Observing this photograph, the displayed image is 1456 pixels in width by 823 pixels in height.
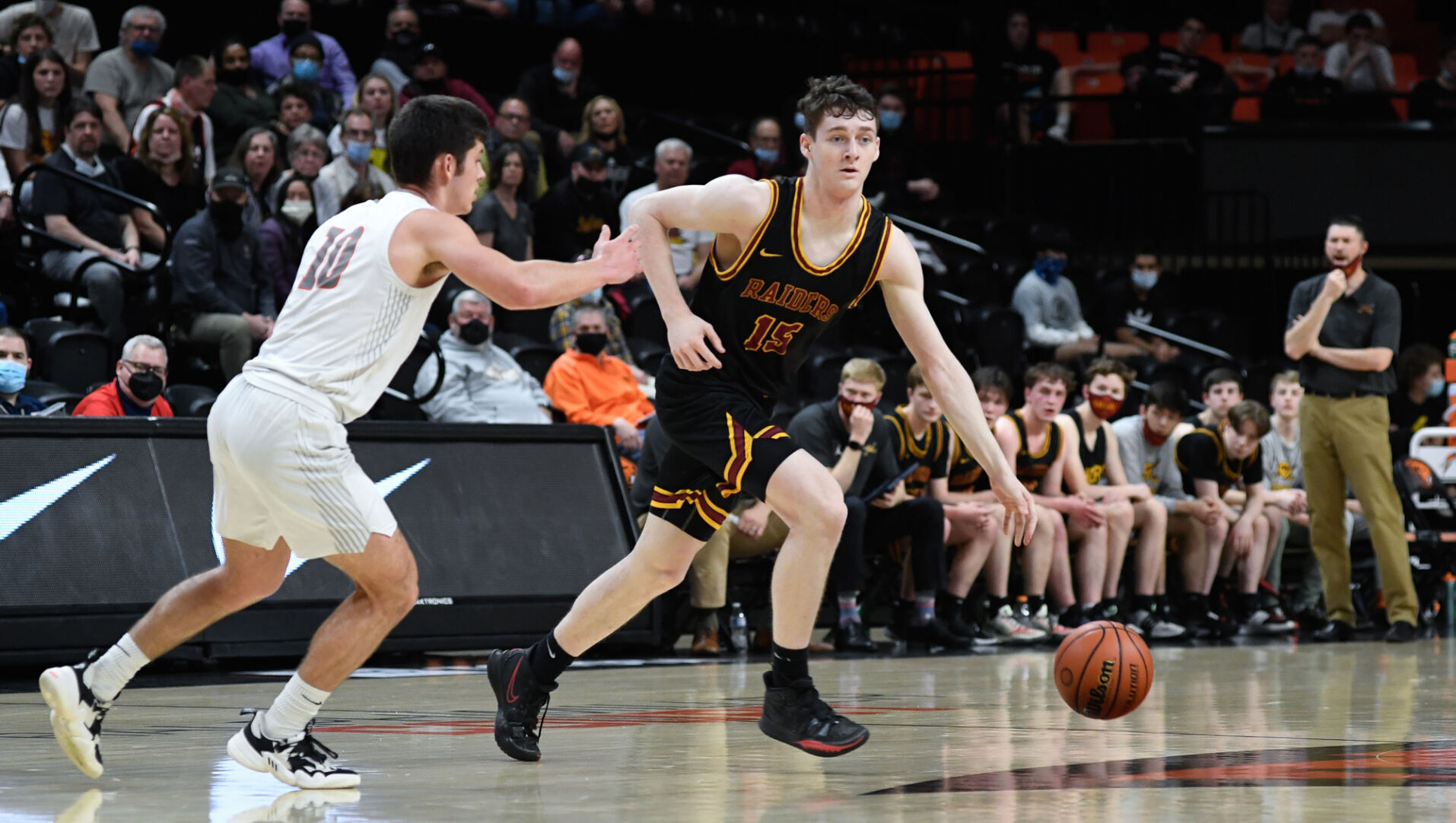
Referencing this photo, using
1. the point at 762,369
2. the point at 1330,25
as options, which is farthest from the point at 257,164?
the point at 1330,25

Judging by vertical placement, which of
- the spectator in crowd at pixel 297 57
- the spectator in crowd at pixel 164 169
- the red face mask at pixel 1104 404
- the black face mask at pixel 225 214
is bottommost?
the red face mask at pixel 1104 404

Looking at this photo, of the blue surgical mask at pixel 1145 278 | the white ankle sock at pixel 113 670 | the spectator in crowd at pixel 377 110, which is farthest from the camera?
the blue surgical mask at pixel 1145 278

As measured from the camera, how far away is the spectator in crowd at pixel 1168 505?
11.3 m

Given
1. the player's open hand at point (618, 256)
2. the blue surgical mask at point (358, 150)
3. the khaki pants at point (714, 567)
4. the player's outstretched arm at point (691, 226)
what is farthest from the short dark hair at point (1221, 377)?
the player's open hand at point (618, 256)

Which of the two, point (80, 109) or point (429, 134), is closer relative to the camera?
point (429, 134)

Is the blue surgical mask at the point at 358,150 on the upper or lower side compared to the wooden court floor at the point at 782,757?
upper

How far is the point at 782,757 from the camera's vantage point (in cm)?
516

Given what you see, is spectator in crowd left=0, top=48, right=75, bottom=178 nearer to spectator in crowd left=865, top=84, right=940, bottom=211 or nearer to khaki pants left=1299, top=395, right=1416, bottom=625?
spectator in crowd left=865, top=84, right=940, bottom=211

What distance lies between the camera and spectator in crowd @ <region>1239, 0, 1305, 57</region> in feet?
65.3

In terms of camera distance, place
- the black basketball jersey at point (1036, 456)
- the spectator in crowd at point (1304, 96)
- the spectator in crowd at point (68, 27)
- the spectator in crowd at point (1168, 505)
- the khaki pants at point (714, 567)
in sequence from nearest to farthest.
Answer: the khaki pants at point (714, 567), the black basketball jersey at point (1036, 456), the spectator in crowd at point (1168, 505), the spectator in crowd at point (68, 27), the spectator in crowd at point (1304, 96)

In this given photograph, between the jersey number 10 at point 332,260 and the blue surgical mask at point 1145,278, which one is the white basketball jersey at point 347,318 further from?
the blue surgical mask at point 1145,278

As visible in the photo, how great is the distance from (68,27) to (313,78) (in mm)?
1726

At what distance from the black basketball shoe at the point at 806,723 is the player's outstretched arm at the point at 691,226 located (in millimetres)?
924

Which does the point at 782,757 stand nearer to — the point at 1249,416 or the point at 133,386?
the point at 133,386
